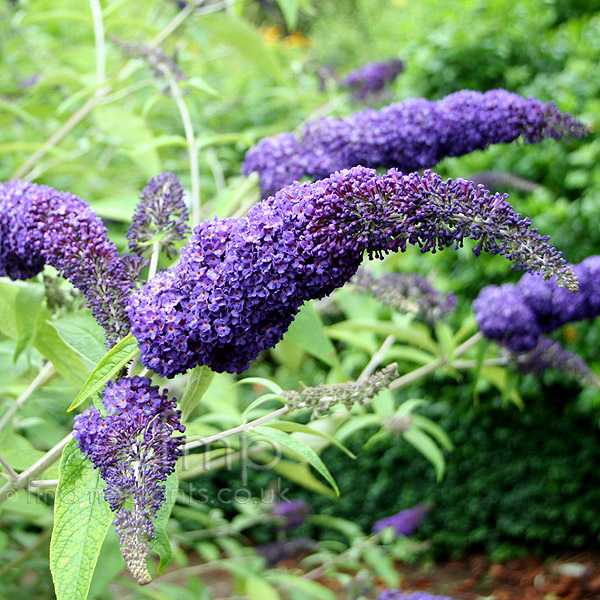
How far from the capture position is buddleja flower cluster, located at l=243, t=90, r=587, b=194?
6.64 ft

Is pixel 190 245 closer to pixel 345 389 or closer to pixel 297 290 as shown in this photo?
pixel 297 290

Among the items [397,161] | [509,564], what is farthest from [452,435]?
[397,161]

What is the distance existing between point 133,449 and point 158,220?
63cm

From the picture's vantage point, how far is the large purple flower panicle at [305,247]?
1.25 metres

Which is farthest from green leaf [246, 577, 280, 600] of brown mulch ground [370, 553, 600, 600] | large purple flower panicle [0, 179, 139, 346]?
brown mulch ground [370, 553, 600, 600]

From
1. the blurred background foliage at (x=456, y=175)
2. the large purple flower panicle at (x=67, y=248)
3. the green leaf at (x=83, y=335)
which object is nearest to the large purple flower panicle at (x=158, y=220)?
the large purple flower panicle at (x=67, y=248)

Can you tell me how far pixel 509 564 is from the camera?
5320 mm

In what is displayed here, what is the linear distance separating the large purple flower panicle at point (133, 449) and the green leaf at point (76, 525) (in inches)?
2.2

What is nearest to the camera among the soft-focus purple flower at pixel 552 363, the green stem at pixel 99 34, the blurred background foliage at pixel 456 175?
the soft-focus purple flower at pixel 552 363

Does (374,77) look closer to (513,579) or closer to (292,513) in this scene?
(292,513)

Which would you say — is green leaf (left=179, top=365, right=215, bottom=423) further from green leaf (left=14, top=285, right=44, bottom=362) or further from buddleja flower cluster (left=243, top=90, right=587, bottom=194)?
buddleja flower cluster (left=243, top=90, right=587, bottom=194)

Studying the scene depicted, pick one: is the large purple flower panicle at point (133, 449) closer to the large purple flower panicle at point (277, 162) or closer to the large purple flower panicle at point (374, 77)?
the large purple flower panicle at point (277, 162)

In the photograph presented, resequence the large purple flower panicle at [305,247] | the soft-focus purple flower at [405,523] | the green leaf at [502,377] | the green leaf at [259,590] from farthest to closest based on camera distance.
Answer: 1. the soft-focus purple flower at [405,523]
2. the green leaf at [259,590]
3. the green leaf at [502,377]
4. the large purple flower panicle at [305,247]

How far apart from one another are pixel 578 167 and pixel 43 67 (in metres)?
3.66
